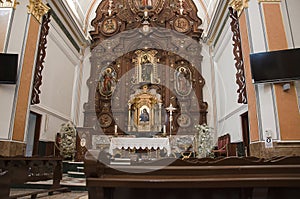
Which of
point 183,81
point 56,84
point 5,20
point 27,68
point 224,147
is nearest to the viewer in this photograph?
point 5,20

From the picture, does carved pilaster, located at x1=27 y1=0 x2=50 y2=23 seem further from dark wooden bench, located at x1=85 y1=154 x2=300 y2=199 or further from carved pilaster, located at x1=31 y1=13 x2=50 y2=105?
dark wooden bench, located at x1=85 y1=154 x2=300 y2=199

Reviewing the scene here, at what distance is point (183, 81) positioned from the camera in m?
10.4

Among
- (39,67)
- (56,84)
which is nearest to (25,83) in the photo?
(39,67)

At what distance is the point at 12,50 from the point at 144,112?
5308 mm

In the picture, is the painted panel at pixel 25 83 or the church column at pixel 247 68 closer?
the church column at pixel 247 68

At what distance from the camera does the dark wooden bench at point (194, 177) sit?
4.92 feet

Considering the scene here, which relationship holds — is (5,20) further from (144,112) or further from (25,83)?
(144,112)

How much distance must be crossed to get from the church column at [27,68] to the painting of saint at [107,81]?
4.10 m

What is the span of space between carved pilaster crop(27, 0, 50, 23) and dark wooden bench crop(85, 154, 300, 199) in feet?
20.2

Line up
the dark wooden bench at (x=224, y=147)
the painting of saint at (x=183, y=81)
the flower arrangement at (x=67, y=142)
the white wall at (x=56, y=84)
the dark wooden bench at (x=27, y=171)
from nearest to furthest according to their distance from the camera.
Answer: the dark wooden bench at (x=27, y=171), the dark wooden bench at (x=224, y=147), the white wall at (x=56, y=84), the flower arrangement at (x=67, y=142), the painting of saint at (x=183, y=81)

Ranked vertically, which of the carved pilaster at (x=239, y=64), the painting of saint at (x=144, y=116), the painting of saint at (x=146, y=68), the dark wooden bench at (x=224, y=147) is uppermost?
the painting of saint at (x=146, y=68)

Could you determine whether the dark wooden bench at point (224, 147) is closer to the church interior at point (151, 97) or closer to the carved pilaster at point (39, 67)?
the church interior at point (151, 97)

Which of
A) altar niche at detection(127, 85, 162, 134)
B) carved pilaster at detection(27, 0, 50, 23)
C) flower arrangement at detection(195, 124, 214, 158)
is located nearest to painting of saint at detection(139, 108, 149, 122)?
altar niche at detection(127, 85, 162, 134)

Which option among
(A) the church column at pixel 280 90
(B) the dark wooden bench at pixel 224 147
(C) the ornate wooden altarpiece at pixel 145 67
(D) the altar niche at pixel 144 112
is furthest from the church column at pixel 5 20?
(B) the dark wooden bench at pixel 224 147
